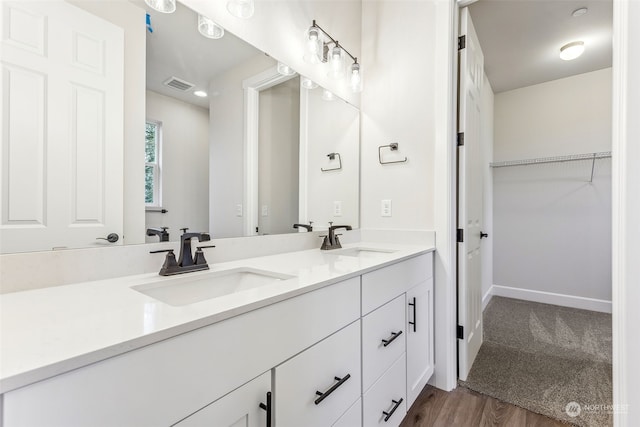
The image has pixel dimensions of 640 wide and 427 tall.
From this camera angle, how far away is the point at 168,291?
2.84 feet

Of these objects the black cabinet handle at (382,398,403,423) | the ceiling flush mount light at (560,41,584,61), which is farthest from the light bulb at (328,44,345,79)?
the ceiling flush mount light at (560,41,584,61)

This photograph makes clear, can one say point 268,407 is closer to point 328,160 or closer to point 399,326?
point 399,326

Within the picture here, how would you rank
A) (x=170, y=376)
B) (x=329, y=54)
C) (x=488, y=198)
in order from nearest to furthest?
(x=170, y=376) < (x=329, y=54) < (x=488, y=198)

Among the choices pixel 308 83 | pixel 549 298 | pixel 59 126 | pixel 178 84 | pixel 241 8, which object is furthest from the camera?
pixel 549 298

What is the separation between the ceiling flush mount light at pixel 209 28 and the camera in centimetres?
114

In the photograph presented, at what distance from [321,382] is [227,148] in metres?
1.00

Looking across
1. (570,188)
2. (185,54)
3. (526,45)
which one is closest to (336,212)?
(185,54)

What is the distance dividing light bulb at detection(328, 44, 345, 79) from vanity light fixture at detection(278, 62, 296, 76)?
1.05 ft

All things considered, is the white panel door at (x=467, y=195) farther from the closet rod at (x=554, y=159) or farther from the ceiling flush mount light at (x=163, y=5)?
the closet rod at (x=554, y=159)

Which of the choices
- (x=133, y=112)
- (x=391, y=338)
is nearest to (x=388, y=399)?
(x=391, y=338)

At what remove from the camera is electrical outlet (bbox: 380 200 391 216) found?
1.94 metres

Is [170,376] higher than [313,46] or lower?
lower

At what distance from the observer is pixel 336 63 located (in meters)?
1.74

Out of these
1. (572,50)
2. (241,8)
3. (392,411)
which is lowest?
(392,411)
